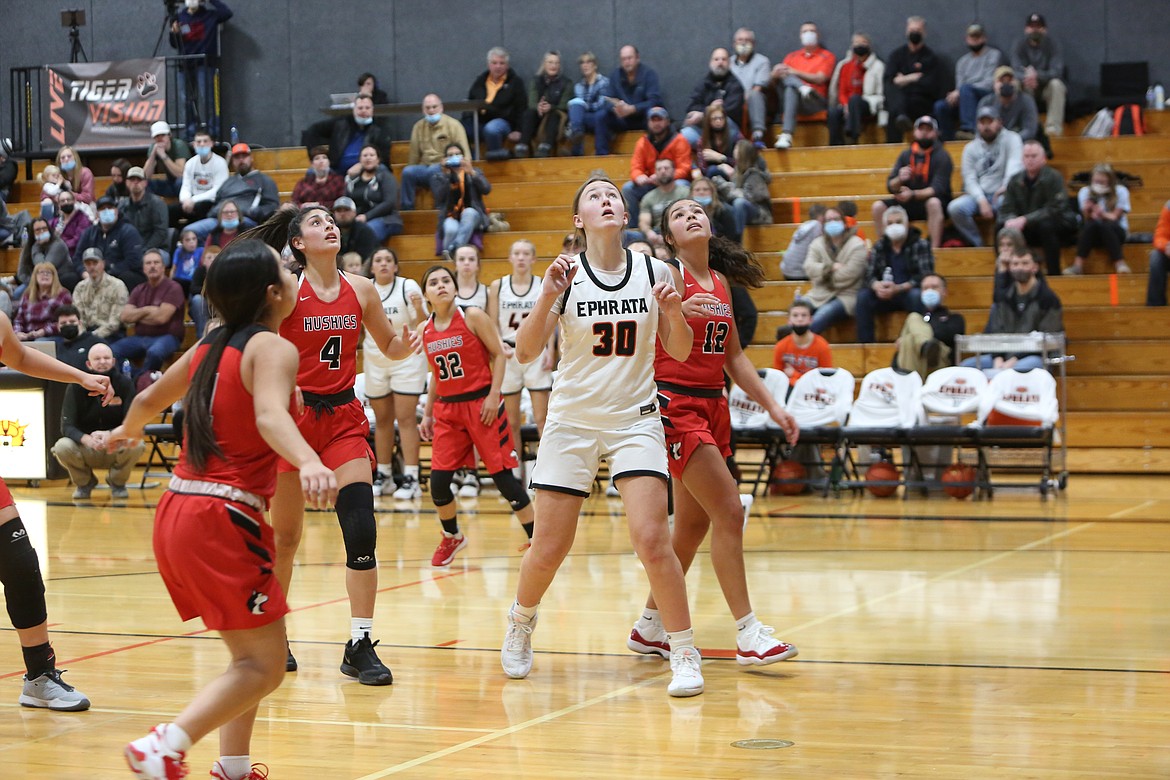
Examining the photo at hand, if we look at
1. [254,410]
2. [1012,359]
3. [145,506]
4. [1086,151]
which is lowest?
[145,506]

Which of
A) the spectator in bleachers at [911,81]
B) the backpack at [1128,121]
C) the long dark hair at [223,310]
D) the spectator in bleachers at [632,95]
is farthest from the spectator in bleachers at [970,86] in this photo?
the long dark hair at [223,310]

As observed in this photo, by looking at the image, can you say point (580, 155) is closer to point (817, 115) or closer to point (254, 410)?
point (817, 115)

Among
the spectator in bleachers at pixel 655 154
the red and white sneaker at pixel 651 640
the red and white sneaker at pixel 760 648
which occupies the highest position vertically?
the spectator in bleachers at pixel 655 154

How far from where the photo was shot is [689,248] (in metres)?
5.68

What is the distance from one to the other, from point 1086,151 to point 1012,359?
5.00 metres

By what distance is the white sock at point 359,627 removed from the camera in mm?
5422

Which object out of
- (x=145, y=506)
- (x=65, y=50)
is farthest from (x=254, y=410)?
(x=65, y=50)

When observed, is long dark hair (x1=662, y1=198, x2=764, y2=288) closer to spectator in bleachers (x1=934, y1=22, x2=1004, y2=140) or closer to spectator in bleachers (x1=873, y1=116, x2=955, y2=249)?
spectator in bleachers (x1=873, y1=116, x2=955, y2=249)

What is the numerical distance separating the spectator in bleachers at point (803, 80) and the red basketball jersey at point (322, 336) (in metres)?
12.2

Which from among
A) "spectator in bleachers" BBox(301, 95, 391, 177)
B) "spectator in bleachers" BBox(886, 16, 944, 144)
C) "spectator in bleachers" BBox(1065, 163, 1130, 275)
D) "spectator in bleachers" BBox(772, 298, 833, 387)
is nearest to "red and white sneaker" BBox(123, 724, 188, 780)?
"spectator in bleachers" BBox(772, 298, 833, 387)

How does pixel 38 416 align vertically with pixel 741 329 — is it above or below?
below

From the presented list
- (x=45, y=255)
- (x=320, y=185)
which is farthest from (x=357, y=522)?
(x=45, y=255)

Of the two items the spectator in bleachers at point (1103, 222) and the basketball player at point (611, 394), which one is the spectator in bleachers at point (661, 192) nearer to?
the spectator in bleachers at point (1103, 222)

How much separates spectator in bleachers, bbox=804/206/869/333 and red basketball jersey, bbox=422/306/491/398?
19.4 feet
